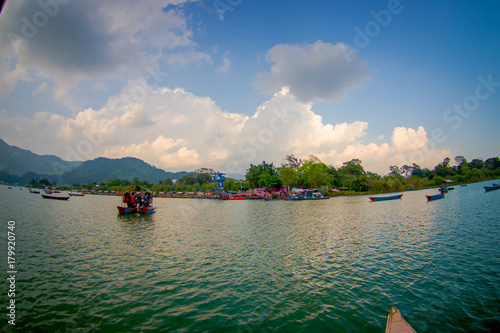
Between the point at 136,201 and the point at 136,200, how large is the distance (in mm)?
189

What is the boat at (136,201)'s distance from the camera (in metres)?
37.5

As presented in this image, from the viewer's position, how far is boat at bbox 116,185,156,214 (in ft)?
123

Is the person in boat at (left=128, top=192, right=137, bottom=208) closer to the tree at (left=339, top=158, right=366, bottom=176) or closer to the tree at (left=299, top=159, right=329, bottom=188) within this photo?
the tree at (left=299, top=159, right=329, bottom=188)

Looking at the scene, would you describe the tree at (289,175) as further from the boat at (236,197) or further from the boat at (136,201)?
the boat at (136,201)

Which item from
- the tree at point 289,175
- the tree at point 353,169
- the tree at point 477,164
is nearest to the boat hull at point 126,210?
the tree at point 289,175

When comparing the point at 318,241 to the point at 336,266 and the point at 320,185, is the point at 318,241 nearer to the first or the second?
the point at 336,266

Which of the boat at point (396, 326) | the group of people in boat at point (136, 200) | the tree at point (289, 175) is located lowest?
the boat at point (396, 326)

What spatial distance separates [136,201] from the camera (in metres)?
40.0

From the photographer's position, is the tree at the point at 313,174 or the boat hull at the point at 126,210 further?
the tree at the point at 313,174

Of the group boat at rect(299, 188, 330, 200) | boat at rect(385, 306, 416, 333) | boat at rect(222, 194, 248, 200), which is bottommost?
boat at rect(222, 194, 248, 200)

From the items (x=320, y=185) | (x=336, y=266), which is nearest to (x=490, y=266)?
(x=336, y=266)

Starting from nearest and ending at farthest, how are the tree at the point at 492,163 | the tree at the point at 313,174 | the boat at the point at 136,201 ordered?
the boat at the point at 136,201 < the tree at the point at 313,174 < the tree at the point at 492,163

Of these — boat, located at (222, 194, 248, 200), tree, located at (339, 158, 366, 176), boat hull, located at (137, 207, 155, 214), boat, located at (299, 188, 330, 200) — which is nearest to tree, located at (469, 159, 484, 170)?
tree, located at (339, 158, 366, 176)

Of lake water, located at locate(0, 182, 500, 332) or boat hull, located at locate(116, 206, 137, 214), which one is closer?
lake water, located at locate(0, 182, 500, 332)
